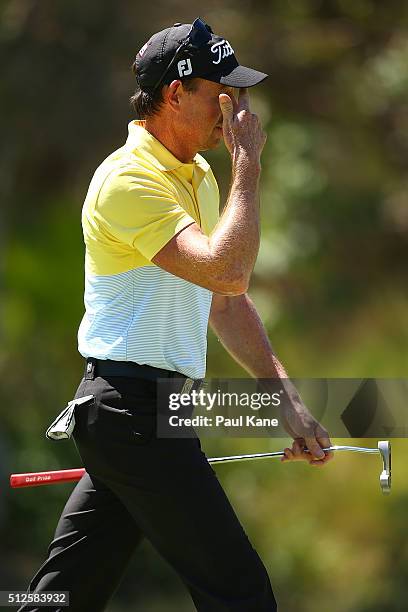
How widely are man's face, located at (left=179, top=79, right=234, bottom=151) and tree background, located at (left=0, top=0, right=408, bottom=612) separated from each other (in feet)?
15.1

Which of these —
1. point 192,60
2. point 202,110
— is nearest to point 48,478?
point 202,110

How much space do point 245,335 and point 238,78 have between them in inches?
31.2

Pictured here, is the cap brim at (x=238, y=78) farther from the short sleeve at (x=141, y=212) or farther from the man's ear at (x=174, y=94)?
the short sleeve at (x=141, y=212)

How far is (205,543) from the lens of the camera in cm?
289

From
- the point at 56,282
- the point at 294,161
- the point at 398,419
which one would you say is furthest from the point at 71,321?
the point at 398,419

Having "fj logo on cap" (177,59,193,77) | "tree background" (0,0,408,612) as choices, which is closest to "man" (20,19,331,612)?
"fj logo on cap" (177,59,193,77)

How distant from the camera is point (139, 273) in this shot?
10.0 ft

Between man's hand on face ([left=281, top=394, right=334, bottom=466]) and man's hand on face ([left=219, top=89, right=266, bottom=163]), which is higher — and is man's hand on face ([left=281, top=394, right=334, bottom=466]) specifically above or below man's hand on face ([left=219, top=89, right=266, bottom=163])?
below

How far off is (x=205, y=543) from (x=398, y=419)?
1215 millimetres

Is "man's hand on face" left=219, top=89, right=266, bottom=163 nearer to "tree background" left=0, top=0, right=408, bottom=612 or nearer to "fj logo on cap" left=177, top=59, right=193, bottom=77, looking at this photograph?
"fj logo on cap" left=177, top=59, right=193, bottom=77

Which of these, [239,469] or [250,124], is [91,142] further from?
[250,124]

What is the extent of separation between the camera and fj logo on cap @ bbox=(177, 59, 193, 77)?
3.14 meters

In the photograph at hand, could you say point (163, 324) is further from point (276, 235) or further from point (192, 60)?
point (276, 235)

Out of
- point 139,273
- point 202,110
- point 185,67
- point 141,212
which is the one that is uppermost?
point 185,67
